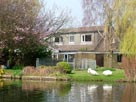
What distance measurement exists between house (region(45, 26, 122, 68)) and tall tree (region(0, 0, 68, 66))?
4.58 metres

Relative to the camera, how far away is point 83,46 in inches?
2618

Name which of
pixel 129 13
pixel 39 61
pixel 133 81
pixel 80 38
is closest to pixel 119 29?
pixel 129 13

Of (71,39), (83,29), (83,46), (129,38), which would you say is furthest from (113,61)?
(129,38)

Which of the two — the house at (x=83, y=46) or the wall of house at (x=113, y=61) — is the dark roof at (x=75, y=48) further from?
the wall of house at (x=113, y=61)

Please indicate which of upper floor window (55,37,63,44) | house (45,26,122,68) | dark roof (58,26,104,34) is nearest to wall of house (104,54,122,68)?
house (45,26,122,68)

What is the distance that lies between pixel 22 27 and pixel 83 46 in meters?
18.0

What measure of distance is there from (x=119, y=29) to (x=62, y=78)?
342 inches

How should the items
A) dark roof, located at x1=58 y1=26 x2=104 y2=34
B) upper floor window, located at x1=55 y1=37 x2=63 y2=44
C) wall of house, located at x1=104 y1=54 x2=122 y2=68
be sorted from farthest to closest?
upper floor window, located at x1=55 y1=37 x2=63 y2=44, dark roof, located at x1=58 y1=26 x2=104 y2=34, wall of house, located at x1=104 y1=54 x2=122 y2=68

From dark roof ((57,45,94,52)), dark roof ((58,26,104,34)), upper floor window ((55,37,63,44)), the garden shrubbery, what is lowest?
the garden shrubbery

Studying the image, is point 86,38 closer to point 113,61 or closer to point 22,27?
point 113,61

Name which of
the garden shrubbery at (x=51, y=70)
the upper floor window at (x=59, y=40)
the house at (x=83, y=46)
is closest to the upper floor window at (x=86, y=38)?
the house at (x=83, y=46)

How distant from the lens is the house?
2431 inches

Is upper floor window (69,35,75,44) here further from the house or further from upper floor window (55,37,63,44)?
upper floor window (55,37,63,44)

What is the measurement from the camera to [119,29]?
146ft
